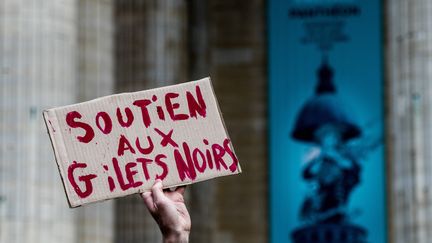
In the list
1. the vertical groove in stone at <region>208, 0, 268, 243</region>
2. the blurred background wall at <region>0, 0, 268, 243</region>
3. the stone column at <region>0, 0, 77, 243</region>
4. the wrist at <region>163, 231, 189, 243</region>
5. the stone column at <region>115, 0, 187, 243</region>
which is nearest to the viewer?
the wrist at <region>163, 231, 189, 243</region>

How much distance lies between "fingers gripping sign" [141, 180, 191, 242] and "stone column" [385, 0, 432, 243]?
1741cm

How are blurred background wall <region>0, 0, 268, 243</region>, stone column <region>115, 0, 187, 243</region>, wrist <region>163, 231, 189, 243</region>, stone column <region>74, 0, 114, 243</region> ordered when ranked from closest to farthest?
wrist <region>163, 231, 189, 243</region> < blurred background wall <region>0, 0, 268, 243</region> < stone column <region>74, 0, 114, 243</region> < stone column <region>115, 0, 187, 243</region>

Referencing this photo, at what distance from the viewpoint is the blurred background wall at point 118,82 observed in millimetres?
19969

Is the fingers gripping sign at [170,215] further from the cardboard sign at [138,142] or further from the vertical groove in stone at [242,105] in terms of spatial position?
the vertical groove in stone at [242,105]

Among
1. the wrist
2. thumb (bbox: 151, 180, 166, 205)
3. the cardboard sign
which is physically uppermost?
the cardboard sign

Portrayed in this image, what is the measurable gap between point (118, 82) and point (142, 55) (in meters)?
0.66

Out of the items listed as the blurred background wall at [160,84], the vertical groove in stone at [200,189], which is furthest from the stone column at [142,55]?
the vertical groove in stone at [200,189]

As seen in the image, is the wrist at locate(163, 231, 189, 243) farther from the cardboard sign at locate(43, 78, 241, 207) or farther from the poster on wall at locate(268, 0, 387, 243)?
the poster on wall at locate(268, 0, 387, 243)

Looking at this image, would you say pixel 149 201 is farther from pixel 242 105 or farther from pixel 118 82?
pixel 242 105

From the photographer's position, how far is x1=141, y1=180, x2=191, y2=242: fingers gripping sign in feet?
23.5

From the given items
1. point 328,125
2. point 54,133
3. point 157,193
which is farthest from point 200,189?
point 157,193

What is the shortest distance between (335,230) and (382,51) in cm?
372

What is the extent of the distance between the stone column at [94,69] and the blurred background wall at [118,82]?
0.02 meters

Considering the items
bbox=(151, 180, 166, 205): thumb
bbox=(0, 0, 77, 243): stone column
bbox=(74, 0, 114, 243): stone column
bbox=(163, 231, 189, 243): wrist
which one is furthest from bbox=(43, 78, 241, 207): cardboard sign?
bbox=(74, 0, 114, 243): stone column
